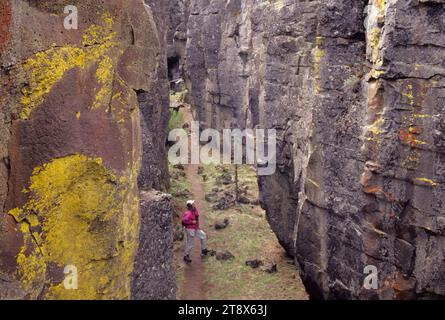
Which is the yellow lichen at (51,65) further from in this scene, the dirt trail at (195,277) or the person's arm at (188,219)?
the person's arm at (188,219)

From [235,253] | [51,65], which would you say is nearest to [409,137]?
[51,65]

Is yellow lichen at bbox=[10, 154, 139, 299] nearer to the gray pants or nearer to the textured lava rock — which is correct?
the textured lava rock

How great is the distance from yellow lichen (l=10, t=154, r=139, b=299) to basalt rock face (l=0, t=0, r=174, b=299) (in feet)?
0.03

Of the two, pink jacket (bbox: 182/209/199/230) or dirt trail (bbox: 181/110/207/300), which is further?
pink jacket (bbox: 182/209/199/230)

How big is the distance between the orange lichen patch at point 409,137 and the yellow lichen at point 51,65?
6014mm

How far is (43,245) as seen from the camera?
490cm

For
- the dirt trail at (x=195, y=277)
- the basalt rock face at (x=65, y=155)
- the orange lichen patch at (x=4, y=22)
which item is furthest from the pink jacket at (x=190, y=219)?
the orange lichen patch at (x=4, y=22)

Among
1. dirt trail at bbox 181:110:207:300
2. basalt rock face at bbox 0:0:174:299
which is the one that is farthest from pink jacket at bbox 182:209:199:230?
basalt rock face at bbox 0:0:174:299

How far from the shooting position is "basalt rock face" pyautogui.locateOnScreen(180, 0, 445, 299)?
8.77m

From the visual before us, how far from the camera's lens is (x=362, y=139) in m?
9.89

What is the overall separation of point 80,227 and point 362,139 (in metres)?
6.53
